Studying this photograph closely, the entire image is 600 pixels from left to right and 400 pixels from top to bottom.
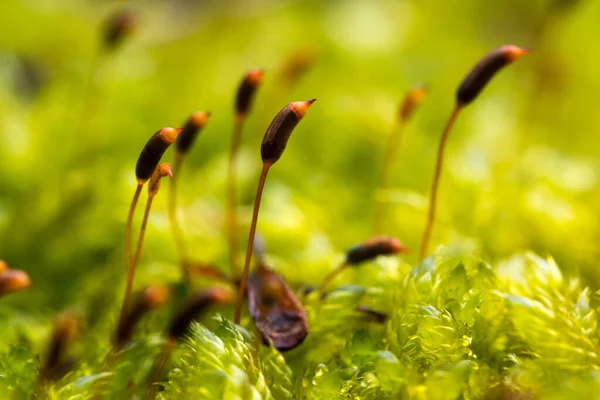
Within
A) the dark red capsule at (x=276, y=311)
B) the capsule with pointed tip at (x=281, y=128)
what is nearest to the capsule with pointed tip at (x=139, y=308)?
the dark red capsule at (x=276, y=311)

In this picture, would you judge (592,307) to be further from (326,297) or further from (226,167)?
(226,167)

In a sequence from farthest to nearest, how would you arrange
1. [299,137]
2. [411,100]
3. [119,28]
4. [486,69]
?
[299,137] → [119,28] → [411,100] → [486,69]

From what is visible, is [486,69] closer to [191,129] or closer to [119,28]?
[191,129]

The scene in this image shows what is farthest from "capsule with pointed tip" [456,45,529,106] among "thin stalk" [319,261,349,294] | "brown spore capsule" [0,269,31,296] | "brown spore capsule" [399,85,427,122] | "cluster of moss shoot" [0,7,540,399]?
"brown spore capsule" [0,269,31,296]

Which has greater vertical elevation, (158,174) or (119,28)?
(119,28)

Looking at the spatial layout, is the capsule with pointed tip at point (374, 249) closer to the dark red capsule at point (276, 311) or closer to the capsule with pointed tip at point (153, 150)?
the dark red capsule at point (276, 311)

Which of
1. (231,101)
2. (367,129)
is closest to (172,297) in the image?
(367,129)

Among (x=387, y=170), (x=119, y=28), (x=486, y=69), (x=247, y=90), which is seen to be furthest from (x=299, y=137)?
(x=486, y=69)
